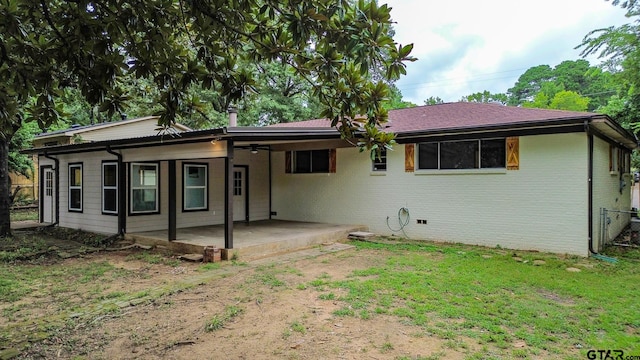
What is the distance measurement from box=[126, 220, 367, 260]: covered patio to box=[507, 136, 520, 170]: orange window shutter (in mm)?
3940

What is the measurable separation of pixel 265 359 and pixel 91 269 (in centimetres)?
489

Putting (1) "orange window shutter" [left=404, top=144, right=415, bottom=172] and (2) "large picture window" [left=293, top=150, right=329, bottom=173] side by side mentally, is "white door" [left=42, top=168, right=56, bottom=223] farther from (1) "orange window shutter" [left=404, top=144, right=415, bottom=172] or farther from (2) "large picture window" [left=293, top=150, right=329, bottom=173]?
(1) "orange window shutter" [left=404, top=144, right=415, bottom=172]

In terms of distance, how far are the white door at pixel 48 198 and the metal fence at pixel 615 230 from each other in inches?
582

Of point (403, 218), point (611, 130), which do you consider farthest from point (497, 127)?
point (403, 218)

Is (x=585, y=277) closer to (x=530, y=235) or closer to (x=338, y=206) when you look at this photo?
(x=530, y=235)

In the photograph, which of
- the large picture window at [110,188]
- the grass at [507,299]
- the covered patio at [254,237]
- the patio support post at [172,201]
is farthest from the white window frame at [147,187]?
the grass at [507,299]

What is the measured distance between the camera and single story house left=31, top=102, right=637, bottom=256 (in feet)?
25.0

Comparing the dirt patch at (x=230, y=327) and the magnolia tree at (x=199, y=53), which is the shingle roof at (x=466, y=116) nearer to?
the dirt patch at (x=230, y=327)

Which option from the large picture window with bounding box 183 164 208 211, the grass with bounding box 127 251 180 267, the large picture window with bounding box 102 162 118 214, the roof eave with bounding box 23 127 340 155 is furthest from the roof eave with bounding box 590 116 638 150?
the large picture window with bounding box 102 162 118 214

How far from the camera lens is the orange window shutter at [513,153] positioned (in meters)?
8.19

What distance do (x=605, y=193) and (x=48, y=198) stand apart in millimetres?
15747

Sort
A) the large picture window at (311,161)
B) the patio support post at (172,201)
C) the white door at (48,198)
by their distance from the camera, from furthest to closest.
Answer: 1. the white door at (48,198)
2. the large picture window at (311,161)
3. the patio support post at (172,201)

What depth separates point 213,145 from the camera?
7.41 metres

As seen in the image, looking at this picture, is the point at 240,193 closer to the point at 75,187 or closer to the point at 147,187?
the point at 147,187
